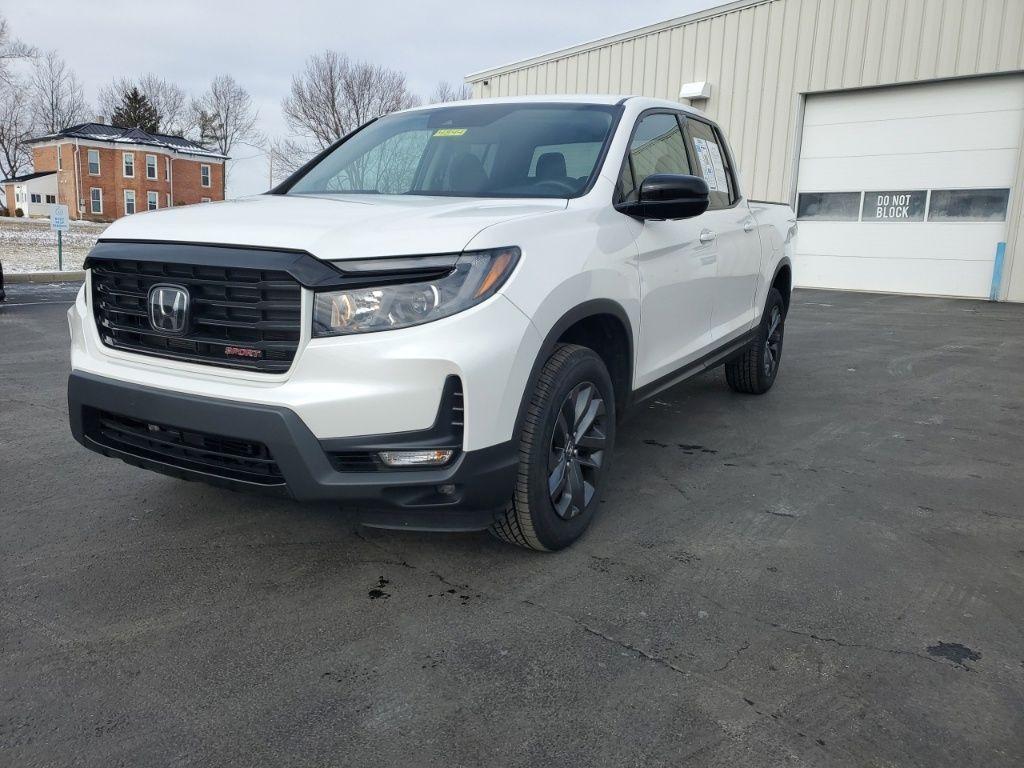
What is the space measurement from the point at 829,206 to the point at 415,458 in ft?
52.5

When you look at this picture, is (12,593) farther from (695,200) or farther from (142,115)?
(142,115)

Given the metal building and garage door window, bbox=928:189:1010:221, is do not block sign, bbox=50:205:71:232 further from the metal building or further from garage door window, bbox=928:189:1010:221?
garage door window, bbox=928:189:1010:221

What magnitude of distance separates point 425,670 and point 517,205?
67.4 inches

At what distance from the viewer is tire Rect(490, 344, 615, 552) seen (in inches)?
112

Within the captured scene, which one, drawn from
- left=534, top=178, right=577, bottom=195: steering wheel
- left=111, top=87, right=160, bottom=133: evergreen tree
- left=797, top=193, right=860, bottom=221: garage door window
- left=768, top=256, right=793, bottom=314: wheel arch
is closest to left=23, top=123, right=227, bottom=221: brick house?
left=111, top=87, right=160, bottom=133: evergreen tree

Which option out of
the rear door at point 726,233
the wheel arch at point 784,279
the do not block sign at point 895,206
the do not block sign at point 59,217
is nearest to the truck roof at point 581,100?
the rear door at point 726,233

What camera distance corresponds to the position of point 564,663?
2.39 meters

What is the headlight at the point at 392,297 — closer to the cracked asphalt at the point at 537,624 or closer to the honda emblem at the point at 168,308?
the honda emblem at the point at 168,308

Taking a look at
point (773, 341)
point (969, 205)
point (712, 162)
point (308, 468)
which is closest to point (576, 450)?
point (308, 468)

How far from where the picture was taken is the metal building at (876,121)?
46.7ft

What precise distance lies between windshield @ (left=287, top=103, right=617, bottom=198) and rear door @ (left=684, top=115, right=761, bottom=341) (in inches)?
35.9

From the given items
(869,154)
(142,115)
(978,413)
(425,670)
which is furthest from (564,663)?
(142,115)

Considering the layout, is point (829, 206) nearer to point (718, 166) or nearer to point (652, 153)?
point (718, 166)

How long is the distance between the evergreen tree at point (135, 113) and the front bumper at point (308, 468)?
A: 72.3 m
